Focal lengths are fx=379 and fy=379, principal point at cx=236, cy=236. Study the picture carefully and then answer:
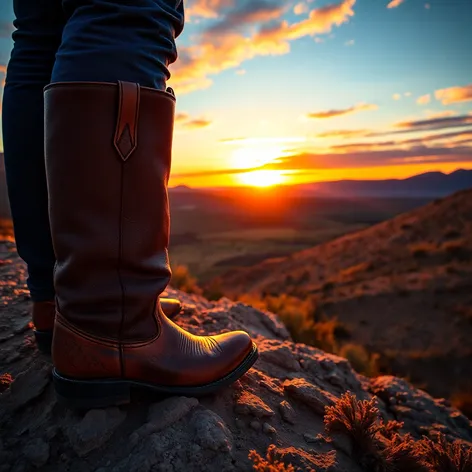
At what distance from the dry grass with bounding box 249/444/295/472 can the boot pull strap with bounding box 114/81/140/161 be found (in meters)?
0.81

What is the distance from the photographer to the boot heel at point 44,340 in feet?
4.41

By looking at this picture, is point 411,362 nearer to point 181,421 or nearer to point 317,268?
point 181,421

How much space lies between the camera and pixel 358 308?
816 cm

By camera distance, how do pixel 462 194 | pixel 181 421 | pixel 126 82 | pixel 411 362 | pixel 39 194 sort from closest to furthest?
pixel 126 82
pixel 181 421
pixel 39 194
pixel 411 362
pixel 462 194

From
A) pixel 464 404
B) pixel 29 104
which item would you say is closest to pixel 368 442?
pixel 29 104

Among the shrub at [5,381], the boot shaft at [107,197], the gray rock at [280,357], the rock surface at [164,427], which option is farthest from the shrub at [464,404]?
the shrub at [5,381]

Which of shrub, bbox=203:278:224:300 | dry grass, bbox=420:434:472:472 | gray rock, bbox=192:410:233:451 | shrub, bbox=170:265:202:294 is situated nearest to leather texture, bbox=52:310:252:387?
gray rock, bbox=192:410:233:451

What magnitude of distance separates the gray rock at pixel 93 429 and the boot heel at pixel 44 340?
16.7 inches

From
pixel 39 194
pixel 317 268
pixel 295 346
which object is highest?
pixel 39 194

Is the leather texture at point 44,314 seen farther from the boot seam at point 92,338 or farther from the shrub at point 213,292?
the shrub at point 213,292

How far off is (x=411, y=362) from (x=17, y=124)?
5.74m

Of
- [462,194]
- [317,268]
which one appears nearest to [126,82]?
[317,268]

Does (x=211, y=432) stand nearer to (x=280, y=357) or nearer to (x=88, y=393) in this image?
(x=88, y=393)

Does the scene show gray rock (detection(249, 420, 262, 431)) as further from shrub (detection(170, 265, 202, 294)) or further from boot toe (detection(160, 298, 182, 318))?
shrub (detection(170, 265, 202, 294))
